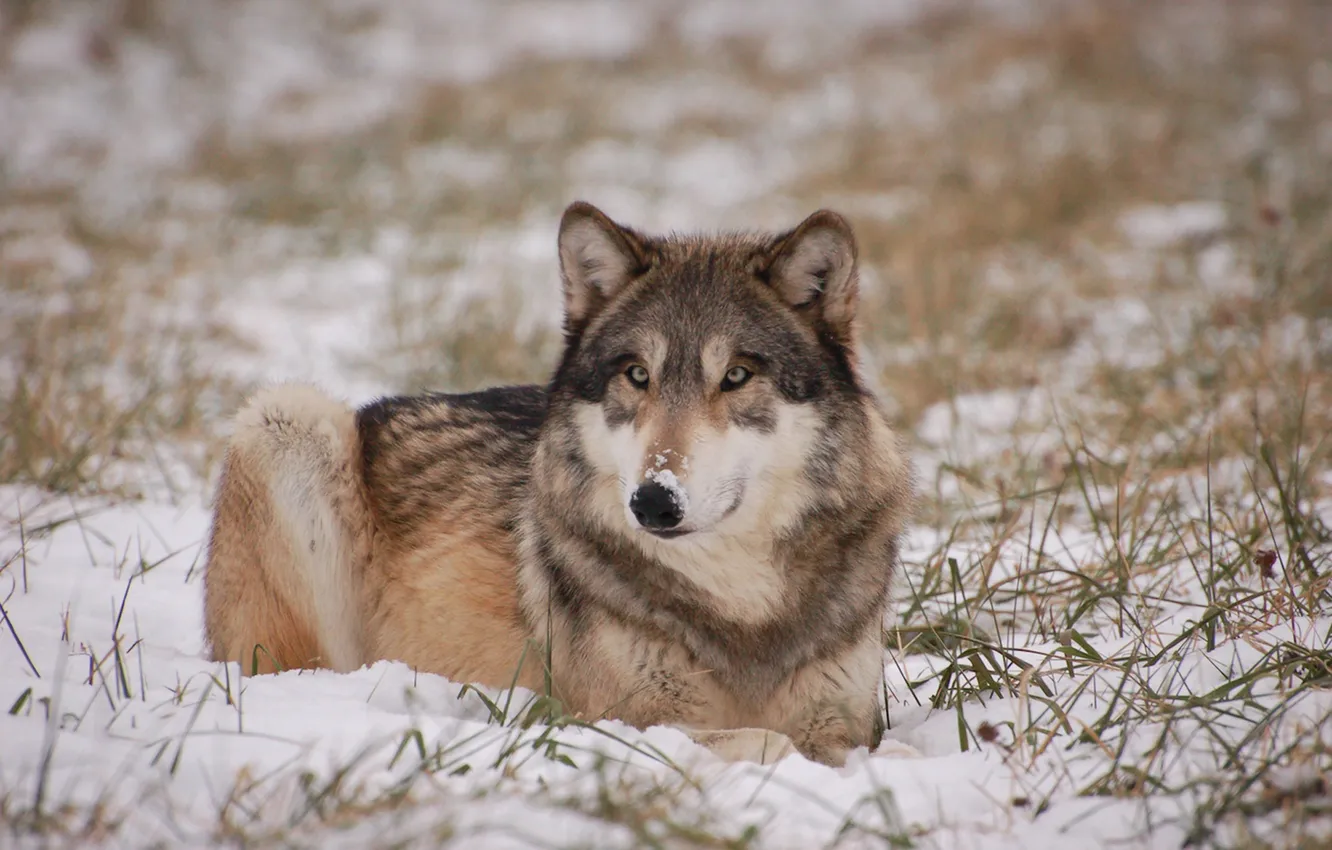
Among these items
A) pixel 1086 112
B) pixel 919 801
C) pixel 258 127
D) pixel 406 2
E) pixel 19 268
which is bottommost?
pixel 919 801

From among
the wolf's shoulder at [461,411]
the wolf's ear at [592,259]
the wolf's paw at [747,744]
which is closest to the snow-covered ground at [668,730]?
the wolf's paw at [747,744]

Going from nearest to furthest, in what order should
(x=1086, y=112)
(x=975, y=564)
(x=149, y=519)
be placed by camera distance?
(x=975, y=564), (x=149, y=519), (x=1086, y=112)

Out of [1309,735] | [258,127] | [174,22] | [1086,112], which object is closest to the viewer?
[1309,735]

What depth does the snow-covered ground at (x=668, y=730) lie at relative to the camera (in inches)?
96.9

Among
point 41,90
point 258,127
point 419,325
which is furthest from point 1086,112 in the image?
point 41,90

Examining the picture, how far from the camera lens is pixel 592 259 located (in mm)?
3576

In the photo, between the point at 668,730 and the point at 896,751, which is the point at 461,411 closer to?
the point at 668,730

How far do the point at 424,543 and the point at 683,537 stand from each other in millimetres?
1262

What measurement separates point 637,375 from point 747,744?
113 cm

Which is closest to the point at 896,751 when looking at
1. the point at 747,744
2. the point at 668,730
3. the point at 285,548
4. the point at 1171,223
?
the point at 747,744

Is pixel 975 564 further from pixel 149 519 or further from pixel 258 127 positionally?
pixel 258 127

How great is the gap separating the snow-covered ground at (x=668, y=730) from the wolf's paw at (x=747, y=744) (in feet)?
0.41

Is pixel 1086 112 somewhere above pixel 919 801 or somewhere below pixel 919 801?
above

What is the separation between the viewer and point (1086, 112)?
46.6ft
